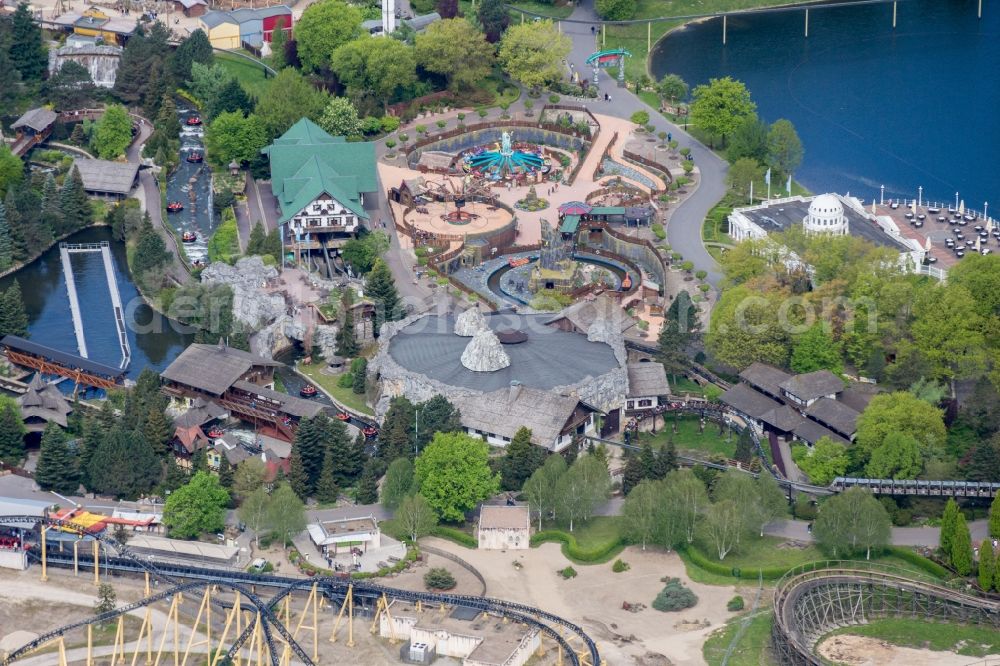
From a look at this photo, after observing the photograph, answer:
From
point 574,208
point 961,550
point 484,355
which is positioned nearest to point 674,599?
point 961,550

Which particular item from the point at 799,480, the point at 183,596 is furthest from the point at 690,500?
the point at 183,596

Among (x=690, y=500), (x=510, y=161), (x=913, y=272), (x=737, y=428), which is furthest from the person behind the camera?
(x=510, y=161)

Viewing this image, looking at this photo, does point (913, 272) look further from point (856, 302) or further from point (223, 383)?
point (223, 383)

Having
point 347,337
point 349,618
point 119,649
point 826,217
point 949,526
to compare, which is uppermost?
point 826,217

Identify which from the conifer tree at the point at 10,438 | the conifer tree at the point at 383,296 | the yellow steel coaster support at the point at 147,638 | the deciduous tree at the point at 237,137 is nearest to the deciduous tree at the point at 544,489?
the yellow steel coaster support at the point at 147,638

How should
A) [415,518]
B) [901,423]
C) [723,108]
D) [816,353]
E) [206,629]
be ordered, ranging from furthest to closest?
1. [723,108]
2. [816,353]
3. [901,423]
4. [415,518]
5. [206,629]

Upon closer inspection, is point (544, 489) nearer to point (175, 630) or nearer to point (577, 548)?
point (577, 548)

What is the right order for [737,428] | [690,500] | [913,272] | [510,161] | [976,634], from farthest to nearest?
[510,161] → [913,272] → [737,428] → [690,500] → [976,634]
